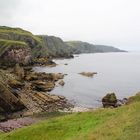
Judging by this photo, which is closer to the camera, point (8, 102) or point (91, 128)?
point (91, 128)

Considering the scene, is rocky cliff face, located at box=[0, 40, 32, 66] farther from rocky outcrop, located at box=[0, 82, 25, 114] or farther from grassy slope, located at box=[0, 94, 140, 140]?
grassy slope, located at box=[0, 94, 140, 140]

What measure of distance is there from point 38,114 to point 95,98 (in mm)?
25343

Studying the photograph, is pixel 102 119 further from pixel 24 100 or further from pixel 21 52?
pixel 21 52

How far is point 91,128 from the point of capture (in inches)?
1259

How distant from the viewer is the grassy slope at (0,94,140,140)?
27.1 metres

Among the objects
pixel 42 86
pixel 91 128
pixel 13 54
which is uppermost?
pixel 13 54

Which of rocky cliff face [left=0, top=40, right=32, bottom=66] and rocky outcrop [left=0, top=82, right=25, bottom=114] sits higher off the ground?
rocky cliff face [left=0, top=40, right=32, bottom=66]

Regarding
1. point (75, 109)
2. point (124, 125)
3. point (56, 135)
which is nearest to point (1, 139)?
point (56, 135)

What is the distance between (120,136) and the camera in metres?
25.9

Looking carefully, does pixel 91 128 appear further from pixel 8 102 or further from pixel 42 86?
pixel 42 86

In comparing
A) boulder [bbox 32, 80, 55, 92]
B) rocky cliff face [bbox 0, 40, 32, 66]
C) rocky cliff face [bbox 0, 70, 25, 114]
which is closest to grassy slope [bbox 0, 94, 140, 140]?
rocky cliff face [bbox 0, 70, 25, 114]

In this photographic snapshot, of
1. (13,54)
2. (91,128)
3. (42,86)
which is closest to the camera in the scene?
(91,128)

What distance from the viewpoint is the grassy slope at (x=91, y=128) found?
1066 inches

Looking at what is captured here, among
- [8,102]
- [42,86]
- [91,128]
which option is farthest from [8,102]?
[91,128]
